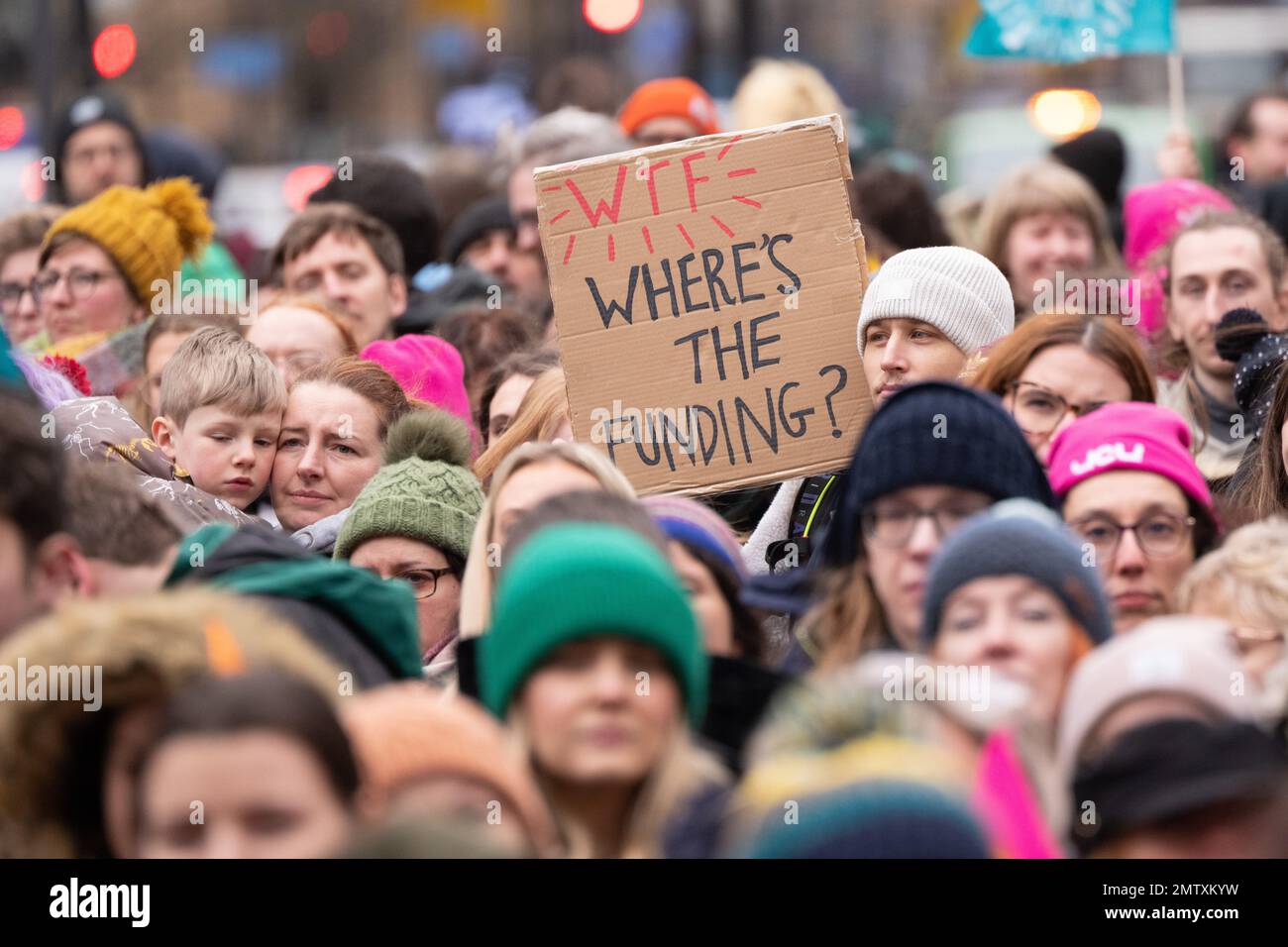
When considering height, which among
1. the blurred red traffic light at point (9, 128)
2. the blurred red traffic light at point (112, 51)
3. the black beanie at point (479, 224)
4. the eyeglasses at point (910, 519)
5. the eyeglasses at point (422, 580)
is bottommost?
the eyeglasses at point (910, 519)

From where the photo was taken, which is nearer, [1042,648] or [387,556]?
[1042,648]

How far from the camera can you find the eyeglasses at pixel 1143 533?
5.41 metres

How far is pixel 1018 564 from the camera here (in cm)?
436

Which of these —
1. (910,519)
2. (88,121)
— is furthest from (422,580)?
(88,121)

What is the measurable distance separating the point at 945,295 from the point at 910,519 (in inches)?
53.8

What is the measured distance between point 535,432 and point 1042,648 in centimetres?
244

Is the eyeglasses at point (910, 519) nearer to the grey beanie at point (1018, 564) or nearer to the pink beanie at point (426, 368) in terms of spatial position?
the grey beanie at point (1018, 564)

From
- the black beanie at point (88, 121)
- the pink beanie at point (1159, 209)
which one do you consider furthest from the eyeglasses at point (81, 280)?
the pink beanie at point (1159, 209)

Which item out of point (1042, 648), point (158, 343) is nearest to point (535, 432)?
point (158, 343)

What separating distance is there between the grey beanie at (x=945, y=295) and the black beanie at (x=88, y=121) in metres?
5.12

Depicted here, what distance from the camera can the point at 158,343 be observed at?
24.6 ft

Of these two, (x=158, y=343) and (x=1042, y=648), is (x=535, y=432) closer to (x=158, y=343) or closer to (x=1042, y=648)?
(x=158, y=343)

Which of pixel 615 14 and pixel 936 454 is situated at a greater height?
pixel 615 14

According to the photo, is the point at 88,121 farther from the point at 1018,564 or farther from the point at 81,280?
the point at 1018,564
